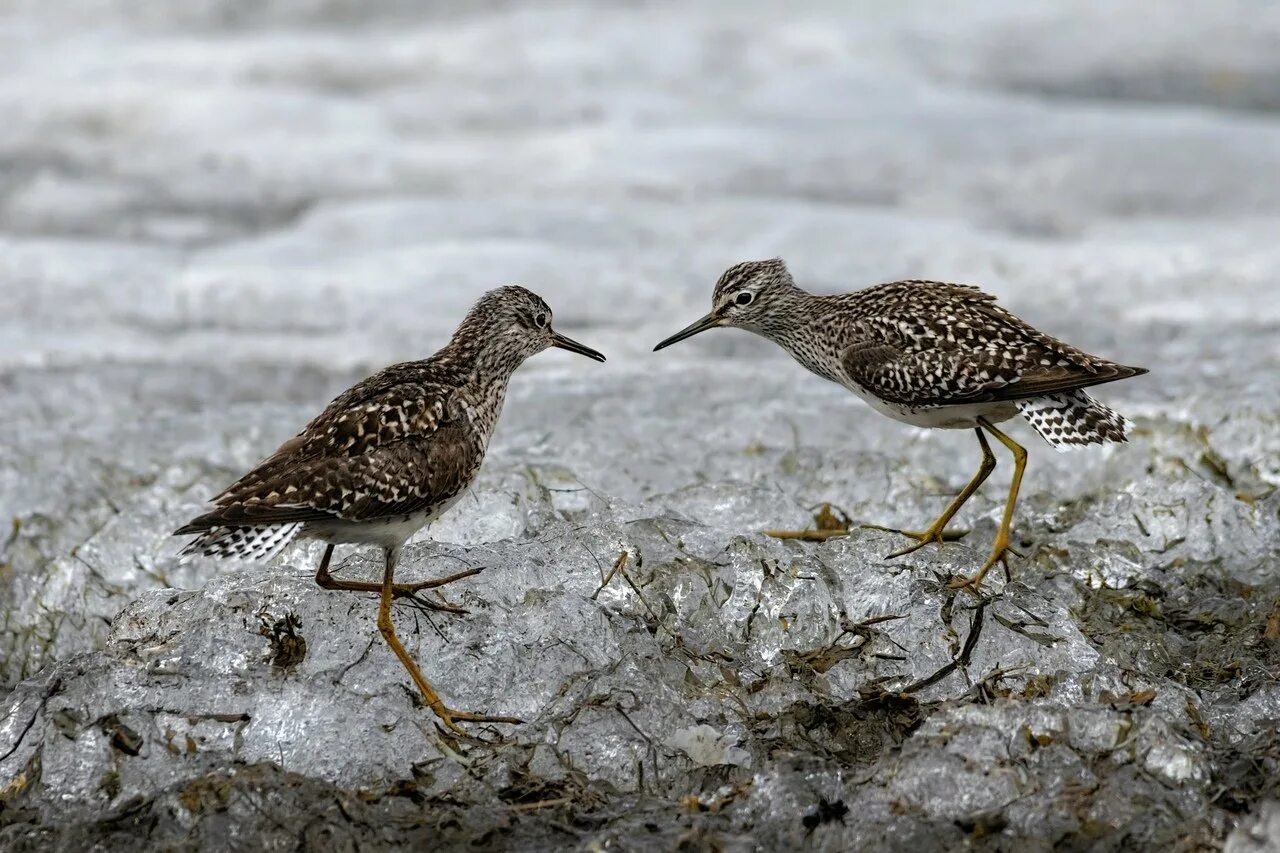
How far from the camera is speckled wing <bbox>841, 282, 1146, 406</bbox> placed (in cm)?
564

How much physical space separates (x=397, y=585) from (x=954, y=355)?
7.35 feet

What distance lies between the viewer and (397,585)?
524 centimetres

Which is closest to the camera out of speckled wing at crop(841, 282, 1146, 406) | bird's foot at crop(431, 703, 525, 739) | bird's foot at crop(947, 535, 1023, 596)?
bird's foot at crop(431, 703, 525, 739)

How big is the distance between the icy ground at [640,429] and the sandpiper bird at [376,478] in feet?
0.78

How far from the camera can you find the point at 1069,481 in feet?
23.1

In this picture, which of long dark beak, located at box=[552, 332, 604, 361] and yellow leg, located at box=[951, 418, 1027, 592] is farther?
long dark beak, located at box=[552, 332, 604, 361]

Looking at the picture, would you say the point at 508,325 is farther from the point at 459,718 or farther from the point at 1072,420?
the point at 1072,420

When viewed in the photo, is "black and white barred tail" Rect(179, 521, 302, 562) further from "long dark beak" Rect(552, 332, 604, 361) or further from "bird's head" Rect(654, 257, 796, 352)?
"bird's head" Rect(654, 257, 796, 352)

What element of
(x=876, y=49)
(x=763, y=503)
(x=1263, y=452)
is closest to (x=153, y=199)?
(x=876, y=49)

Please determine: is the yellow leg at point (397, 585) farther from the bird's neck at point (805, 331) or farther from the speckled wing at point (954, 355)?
the bird's neck at point (805, 331)

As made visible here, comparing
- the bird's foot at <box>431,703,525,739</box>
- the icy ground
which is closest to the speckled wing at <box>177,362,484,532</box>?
the icy ground

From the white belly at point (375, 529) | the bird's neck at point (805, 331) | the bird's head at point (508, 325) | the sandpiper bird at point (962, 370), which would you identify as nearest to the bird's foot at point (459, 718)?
the white belly at point (375, 529)

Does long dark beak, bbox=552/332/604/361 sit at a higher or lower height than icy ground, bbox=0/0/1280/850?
higher

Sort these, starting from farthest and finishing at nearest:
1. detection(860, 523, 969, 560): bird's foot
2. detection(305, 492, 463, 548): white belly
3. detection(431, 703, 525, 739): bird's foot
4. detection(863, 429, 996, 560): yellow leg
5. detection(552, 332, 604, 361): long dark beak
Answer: detection(552, 332, 604, 361): long dark beak, detection(863, 429, 996, 560): yellow leg, detection(860, 523, 969, 560): bird's foot, detection(305, 492, 463, 548): white belly, detection(431, 703, 525, 739): bird's foot
